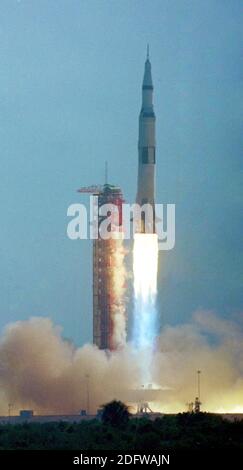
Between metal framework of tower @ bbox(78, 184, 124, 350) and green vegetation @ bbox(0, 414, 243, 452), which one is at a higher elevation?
metal framework of tower @ bbox(78, 184, 124, 350)

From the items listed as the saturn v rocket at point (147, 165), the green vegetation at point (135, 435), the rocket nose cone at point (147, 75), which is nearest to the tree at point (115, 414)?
the green vegetation at point (135, 435)

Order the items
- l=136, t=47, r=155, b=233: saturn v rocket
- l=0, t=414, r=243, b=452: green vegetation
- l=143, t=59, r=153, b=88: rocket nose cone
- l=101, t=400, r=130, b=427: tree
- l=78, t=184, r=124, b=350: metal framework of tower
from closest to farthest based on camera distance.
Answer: l=0, t=414, r=243, b=452: green vegetation, l=101, t=400, r=130, b=427: tree, l=136, t=47, r=155, b=233: saturn v rocket, l=143, t=59, r=153, b=88: rocket nose cone, l=78, t=184, r=124, b=350: metal framework of tower

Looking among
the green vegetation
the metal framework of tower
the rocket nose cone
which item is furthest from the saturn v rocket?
the green vegetation

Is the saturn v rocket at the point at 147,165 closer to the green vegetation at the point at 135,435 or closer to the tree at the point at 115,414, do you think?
the tree at the point at 115,414

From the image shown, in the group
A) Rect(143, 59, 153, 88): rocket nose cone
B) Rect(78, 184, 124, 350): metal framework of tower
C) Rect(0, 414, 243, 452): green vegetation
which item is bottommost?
Rect(0, 414, 243, 452): green vegetation

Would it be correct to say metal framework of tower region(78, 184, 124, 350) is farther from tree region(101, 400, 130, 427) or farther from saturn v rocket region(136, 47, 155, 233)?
Answer: tree region(101, 400, 130, 427)
